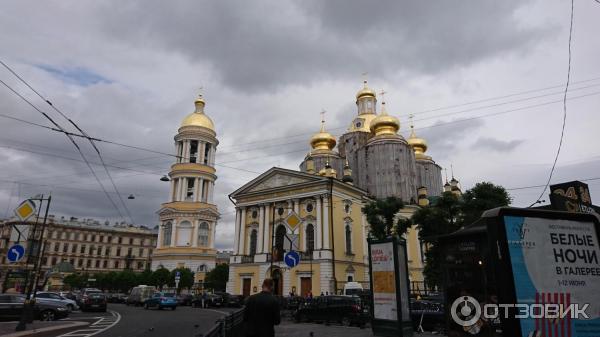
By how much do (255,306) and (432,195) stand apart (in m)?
58.9

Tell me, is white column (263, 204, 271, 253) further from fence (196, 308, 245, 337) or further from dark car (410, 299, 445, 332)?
fence (196, 308, 245, 337)

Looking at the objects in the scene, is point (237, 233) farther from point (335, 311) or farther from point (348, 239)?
point (335, 311)

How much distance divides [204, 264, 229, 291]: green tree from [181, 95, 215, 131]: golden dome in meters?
22.2

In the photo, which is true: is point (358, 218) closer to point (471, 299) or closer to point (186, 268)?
point (186, 268)

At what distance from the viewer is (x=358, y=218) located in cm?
4391

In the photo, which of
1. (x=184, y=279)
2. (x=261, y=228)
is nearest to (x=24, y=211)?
(x=261, y=228)

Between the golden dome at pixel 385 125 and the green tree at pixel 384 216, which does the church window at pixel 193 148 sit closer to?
the golden dome at pixel 385 125

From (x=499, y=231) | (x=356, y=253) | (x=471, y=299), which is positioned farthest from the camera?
(x=356, y=253)

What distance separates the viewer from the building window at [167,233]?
190ft

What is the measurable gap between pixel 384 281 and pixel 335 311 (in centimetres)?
748

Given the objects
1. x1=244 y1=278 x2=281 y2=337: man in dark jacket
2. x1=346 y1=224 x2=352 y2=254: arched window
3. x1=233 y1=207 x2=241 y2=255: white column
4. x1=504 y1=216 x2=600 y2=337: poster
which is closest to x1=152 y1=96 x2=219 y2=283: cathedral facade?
x1=233 y1=207 x2=241 y2=255: white column

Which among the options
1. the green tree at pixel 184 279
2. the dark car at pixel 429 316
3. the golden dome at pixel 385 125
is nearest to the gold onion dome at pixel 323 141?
the golden dome at pixel 385 125

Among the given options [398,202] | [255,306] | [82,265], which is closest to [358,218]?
[398,202]

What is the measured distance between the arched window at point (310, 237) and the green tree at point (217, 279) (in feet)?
53.8
